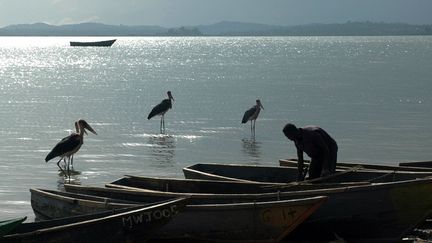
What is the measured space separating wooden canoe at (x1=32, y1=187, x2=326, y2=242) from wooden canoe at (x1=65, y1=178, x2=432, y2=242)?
0.48 m

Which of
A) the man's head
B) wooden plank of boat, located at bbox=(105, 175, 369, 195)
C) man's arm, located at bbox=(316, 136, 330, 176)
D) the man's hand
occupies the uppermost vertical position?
the man's head

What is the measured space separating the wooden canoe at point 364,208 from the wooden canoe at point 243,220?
0.48m

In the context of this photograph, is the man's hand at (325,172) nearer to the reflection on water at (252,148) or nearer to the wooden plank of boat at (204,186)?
the wooden plank of boat at (204,186)

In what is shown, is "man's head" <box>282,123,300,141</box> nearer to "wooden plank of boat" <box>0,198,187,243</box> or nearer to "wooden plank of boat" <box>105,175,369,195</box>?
"wooden plank of boat" <box>105,175,369,195</box>

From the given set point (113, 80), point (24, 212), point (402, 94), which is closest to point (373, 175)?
point (24, 212)

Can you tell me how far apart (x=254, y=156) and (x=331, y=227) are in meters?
10.8

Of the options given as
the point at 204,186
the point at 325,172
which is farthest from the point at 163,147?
the point at 325,172

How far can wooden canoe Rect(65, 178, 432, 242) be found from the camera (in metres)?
12.7

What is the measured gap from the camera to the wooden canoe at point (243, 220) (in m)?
12.2

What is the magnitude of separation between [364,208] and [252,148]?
497 inches

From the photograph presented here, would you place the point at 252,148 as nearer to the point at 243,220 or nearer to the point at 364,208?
the point at 364,208

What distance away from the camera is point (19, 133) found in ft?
94.4

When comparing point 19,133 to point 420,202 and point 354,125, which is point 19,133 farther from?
point 420,202

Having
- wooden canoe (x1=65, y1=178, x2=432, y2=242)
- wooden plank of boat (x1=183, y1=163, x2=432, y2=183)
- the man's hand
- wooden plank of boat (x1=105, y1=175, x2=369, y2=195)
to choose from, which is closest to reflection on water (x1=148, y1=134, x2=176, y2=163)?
wooden plank of boat (x1=183, y1=163, x2=432, y2=183)
